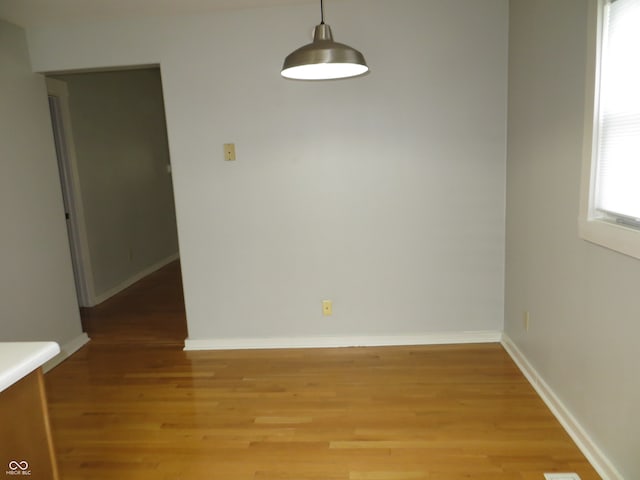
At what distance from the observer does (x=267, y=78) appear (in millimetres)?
3273

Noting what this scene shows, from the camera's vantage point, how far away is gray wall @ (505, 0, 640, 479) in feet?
6.34

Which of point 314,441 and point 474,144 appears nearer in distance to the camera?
point 314,441

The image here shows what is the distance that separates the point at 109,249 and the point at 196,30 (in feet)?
9.68

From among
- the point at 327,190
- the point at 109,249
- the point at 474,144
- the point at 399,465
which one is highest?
the point at 474,144

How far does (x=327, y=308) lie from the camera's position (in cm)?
354

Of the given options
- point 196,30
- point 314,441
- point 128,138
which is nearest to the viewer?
point 314,441

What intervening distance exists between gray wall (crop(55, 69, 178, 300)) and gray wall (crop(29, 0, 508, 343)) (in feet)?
5.56

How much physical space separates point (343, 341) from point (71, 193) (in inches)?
124

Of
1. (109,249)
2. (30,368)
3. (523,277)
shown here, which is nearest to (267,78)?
(523,277)

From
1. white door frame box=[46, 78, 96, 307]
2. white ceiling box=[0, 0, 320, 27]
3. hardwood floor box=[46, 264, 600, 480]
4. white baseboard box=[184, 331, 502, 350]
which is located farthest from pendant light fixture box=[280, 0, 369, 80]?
white door frame box=[46, 78, 96, 307]

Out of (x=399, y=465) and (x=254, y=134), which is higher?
(x=254, y=134)

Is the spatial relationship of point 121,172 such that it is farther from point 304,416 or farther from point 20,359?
point 20,359

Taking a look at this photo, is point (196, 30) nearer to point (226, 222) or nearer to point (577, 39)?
point (226, 222)

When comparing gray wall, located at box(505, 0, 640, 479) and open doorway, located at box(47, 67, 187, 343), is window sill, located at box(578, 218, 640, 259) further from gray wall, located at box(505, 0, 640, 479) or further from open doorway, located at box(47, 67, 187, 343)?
open doorway, located at box(47, 67, 187, 343)
